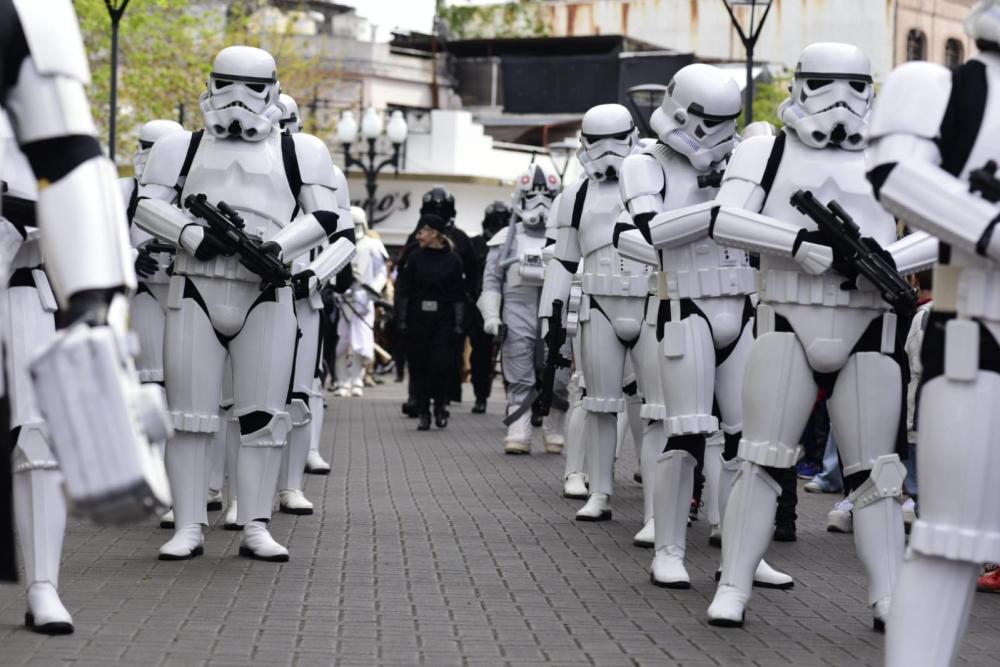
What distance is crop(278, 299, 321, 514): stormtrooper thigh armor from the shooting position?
1171 cm

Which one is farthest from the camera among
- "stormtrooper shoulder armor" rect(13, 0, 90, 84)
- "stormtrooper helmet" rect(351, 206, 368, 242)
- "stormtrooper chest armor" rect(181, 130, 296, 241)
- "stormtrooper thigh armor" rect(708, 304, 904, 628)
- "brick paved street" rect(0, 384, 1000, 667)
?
"stormtrooper helmet" rect(351, 206, 368, 242)

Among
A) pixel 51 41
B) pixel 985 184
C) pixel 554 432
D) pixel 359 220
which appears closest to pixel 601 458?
pixel 554 432

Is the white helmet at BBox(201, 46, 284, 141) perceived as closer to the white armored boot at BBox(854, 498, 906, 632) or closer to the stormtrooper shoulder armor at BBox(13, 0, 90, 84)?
the white armored boot at BBox(854, 498, 906, 632)

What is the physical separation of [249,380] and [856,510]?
3.09 m

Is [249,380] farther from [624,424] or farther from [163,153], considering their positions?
[624,424]

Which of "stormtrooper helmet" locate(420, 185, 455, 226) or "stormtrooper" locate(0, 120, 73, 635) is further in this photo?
"stormtrooper helmet" locate(420, 185, 455, 226)

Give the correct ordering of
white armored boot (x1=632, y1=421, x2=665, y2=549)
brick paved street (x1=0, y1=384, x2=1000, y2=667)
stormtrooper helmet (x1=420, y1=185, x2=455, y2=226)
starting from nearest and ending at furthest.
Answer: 1. brick paved street (x1=0, y1=384, x2=1000, y2=667)
2. white armored boot (x1=632, y1=421, x2=665, y2=549)
3. stormtrooper helmet (x1=420, y1=185, x2=455, y2=226)

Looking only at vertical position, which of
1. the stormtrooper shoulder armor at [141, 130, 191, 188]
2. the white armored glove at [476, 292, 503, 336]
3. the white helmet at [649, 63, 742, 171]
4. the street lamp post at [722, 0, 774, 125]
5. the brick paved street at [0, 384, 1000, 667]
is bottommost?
the brick paved street at [0, 384, 1000, 667]

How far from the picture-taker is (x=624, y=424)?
14.7 metres

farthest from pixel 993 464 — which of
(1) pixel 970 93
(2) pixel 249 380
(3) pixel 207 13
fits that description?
(3) pixel 207 13

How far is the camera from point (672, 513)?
8812mm

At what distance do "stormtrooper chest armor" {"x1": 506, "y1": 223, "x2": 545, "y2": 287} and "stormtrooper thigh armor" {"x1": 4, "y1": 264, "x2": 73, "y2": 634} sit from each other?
1025 cm

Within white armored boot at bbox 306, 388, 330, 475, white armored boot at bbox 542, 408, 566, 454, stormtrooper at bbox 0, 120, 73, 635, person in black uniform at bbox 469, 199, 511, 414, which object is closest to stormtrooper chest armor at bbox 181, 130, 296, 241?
stormtrooper at bbox 0, 120, 73, 635

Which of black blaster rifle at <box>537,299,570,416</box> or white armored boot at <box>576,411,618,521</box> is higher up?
black blaster rifle at <box>537,299,570,416</box>
